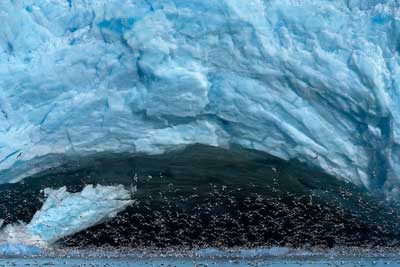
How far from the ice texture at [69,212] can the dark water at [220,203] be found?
0.12 m

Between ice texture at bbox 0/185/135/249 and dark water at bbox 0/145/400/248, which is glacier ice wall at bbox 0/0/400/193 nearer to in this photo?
dark water at bbox 0/145/400/248

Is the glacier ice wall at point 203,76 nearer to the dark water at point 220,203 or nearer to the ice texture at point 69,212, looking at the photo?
the dark water at point 220,203

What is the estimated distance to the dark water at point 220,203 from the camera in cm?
740

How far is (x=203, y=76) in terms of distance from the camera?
6934 millimetres

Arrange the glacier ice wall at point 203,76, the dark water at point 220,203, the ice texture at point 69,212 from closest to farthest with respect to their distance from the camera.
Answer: the glacier ice wall at point 203,76
the dark water at point 220,203
the ice texture at point 69,212

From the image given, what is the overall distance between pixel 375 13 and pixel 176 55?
2309 millimetres

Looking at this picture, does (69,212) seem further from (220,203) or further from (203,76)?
(203,76)

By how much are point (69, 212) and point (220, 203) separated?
191cm

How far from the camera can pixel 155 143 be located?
714 centimetres

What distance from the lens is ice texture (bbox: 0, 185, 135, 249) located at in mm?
7582

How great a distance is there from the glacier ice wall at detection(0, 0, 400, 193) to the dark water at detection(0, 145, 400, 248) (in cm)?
35

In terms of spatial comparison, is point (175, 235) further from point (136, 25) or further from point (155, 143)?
point (136, 25)

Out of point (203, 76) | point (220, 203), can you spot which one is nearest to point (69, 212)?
point (220, 203)

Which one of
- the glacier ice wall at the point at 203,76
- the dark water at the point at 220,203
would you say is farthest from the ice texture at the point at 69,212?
the glacier ice wall at the point at 203,76
